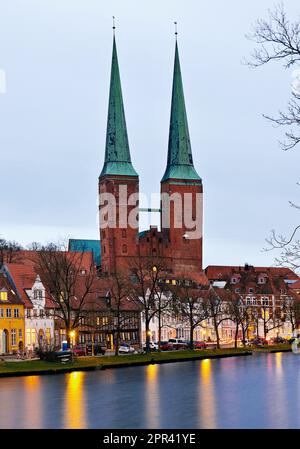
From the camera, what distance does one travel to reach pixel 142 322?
4892 inches

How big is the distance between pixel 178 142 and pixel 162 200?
11.7 m

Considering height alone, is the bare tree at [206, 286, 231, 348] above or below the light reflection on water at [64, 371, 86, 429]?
above

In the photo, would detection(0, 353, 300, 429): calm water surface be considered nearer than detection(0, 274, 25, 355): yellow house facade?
Yes

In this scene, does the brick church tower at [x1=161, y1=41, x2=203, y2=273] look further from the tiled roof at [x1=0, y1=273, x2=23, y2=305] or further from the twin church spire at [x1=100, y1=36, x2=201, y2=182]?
the tiled roof at [x1=0, y1=273, x2=23, y2=305]

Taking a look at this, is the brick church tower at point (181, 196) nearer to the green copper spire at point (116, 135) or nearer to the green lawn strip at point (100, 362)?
the green copper spire at point (116, 135)

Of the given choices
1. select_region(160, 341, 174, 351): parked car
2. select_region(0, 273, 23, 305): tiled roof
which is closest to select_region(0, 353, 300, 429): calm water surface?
select_region(160, 341, 174, 351): parked car

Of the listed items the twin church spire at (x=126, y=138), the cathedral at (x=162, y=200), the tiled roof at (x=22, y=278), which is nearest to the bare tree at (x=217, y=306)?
the tiled roof at (x=22, y=278)

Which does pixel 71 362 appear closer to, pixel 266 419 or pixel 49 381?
pixel 49 381

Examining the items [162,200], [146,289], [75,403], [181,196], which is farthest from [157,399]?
[162,200]

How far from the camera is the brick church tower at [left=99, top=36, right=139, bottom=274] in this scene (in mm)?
152375

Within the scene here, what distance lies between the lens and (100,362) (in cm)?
7644

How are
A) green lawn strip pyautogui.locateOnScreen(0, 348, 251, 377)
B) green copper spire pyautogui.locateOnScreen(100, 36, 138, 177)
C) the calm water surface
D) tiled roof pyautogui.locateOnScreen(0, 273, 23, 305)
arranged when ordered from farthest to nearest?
1. green copper spire pyautogui.locateOnScreen(100, 36, 138, 177)
2. tiled roof pyautogui.locateOnScreen(0, 273, 23, 305)
3. green lawn strip pyautogui.locateOnScreen(0, 348, 251, 377)
4. the calm water surface
